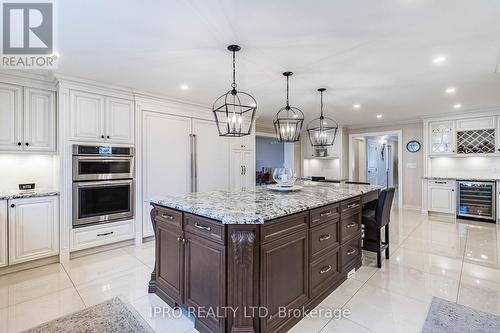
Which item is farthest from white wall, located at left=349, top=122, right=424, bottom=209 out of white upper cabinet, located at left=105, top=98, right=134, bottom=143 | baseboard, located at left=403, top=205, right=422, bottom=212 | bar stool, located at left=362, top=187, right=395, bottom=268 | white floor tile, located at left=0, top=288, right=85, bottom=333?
white floor tile, located at left=0, top=288, right=85, bottom=333

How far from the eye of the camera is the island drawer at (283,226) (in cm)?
168

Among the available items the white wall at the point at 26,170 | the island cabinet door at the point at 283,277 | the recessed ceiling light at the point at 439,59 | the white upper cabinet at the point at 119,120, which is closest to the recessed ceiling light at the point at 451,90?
the recessed ceiling light at the point at 439,59

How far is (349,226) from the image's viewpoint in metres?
2.70

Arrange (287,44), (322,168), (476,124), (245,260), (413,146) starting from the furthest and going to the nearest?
1. (322,168)
2. (413,146)
3. (476,124)
4. (287,44)
5. (245,260)

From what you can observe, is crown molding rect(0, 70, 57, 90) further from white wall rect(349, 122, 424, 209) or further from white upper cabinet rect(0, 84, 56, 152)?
white wall rect(349, 122, 424, 209)

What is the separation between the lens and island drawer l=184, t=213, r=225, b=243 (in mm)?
1681

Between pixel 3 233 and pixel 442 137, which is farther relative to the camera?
pixel 442 137

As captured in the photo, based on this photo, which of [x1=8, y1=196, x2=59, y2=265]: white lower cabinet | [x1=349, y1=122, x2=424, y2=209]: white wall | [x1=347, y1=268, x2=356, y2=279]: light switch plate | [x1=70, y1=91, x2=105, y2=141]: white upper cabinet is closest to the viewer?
[x1=347, y1=268, x2=356, y2=279]: light switch plate

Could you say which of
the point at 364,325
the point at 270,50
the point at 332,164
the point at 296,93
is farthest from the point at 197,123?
the point at 332,164

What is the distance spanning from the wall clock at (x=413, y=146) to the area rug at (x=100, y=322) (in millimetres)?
6967

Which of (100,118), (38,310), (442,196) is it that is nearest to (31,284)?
(38,310)

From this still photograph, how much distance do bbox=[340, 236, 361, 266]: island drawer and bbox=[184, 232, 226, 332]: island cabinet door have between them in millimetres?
1412

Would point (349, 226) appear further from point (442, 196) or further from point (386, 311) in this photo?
point (442, 196)

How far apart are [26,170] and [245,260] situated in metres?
3.58
